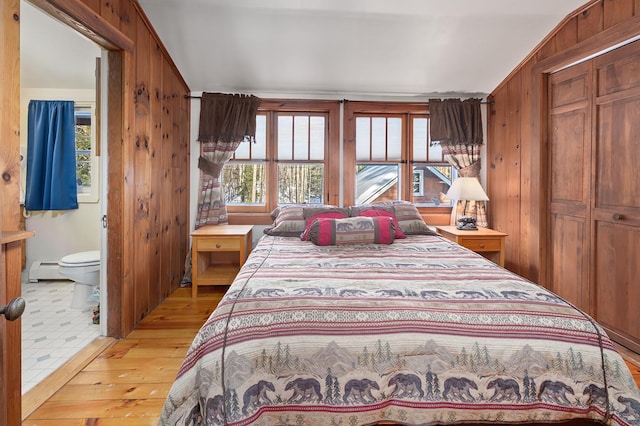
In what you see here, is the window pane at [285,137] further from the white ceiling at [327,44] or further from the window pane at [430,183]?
the window pane at [430,183]

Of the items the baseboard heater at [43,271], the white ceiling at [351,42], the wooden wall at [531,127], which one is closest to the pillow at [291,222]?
the white ceiling at [351,42]

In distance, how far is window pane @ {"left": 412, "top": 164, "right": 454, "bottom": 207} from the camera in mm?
3789

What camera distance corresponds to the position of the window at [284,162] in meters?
3.65

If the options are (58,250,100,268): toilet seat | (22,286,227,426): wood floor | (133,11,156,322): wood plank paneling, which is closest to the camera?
(22,286,227,426): wood floor

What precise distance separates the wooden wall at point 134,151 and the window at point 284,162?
2.60ft

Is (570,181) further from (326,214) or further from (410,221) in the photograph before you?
(326,214)

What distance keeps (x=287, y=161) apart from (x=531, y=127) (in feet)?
7.89

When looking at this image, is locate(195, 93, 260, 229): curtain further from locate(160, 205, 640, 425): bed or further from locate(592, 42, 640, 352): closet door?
Result: locate(592, 42, 640, 352): closet door

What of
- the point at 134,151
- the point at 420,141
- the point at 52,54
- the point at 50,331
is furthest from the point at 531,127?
the point at 52,54

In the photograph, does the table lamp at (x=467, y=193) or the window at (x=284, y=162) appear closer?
the table lamp at (x=467, y=193)

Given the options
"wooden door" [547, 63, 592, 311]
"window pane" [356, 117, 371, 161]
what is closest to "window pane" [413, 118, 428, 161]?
"window pane" [356, 117, 371, 161]

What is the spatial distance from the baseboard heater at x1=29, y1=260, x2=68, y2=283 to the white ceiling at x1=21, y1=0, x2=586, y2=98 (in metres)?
1.88

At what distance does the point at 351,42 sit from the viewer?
9.52 ft

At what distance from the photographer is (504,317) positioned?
4.27ft
